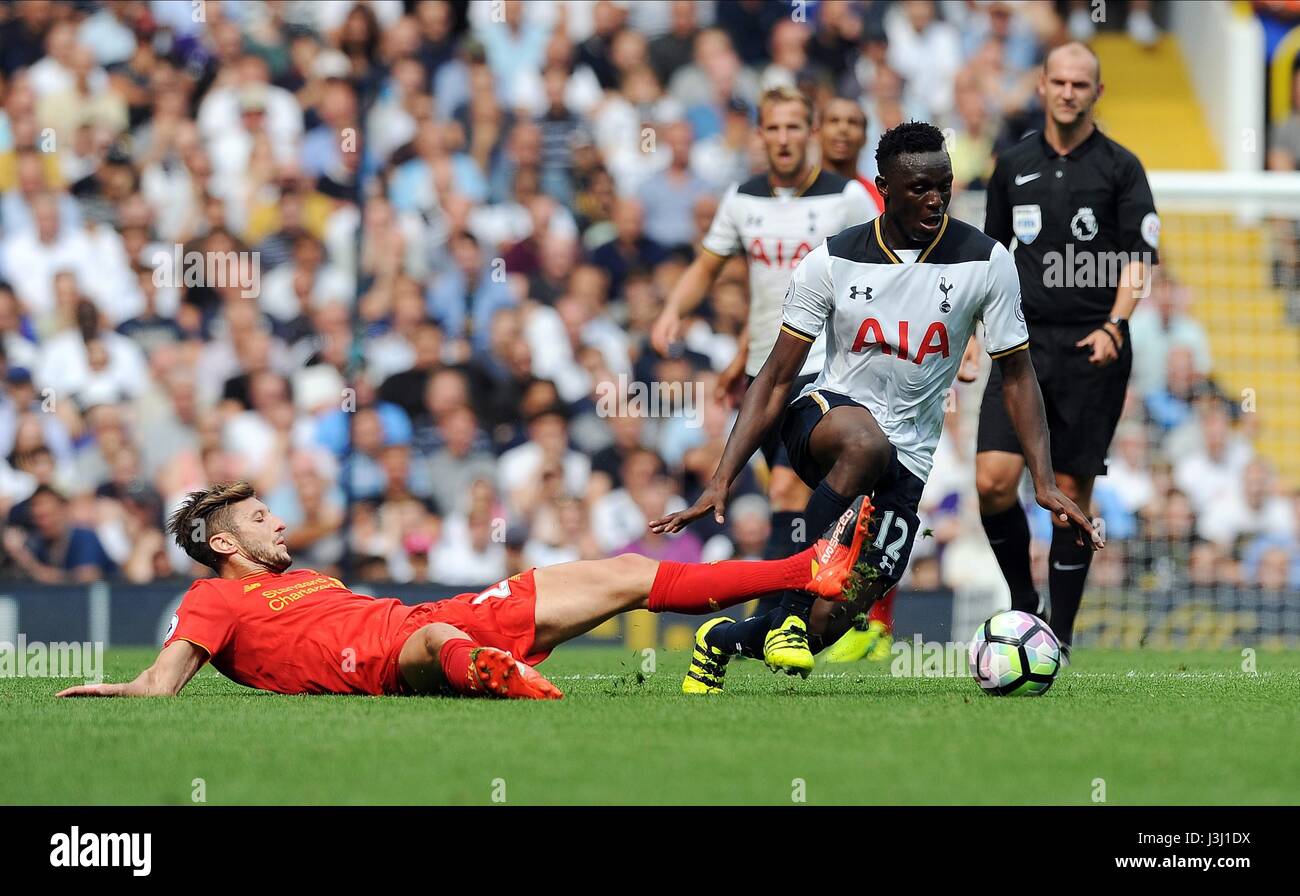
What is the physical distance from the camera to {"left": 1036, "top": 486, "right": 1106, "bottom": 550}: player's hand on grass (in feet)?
20.2

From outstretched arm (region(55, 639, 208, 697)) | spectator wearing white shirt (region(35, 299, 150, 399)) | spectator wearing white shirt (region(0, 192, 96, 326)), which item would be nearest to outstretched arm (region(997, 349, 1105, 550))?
outstretched arm (region(55, 639, 208, 697))

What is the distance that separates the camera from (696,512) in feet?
19.7

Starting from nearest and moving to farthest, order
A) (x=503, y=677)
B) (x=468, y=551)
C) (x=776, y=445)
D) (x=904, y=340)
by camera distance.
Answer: (x=503, y=677) → (x=904, y=340) → (x=776, y=445) → (x=468, y=551)

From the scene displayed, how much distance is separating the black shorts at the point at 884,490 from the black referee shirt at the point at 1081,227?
1.78m

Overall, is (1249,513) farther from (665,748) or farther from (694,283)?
(665,748)

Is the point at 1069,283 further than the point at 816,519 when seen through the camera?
Yes

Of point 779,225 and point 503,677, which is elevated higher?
point 779,225

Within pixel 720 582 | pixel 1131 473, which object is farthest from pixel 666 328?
pixel 1131 473

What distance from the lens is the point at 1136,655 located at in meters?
9.64

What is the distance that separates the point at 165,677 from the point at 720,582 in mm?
1822

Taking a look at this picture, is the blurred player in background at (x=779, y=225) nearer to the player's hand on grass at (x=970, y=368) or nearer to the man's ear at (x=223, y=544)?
the player's hand on grass at (x=970, y=368)

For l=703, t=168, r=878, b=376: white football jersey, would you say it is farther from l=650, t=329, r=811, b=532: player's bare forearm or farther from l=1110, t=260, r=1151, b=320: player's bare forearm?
l=650, t=329, r=811, b=532: player's bare forearm

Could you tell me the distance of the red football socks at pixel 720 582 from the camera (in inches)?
239

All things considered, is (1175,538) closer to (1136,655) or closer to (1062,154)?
(1136,655)
